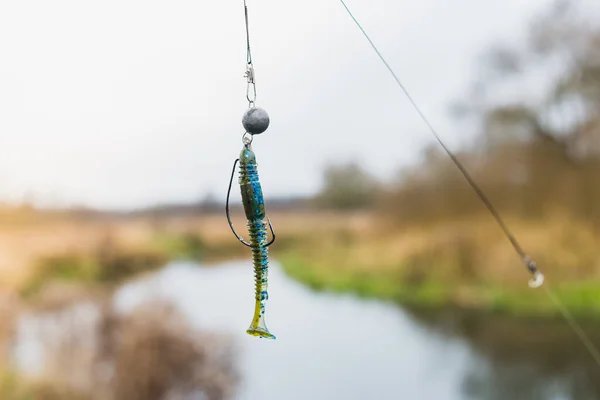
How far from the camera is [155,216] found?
118 centimetres

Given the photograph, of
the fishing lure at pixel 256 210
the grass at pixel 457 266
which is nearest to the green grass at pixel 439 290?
the grass at pixel 457 266

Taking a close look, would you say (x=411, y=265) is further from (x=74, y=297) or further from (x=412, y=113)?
(x=74, y=297)

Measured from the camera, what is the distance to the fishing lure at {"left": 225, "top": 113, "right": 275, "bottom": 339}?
1.56 ft

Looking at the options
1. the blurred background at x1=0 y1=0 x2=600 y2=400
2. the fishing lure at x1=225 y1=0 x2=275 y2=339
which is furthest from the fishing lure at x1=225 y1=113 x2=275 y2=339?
the blurred background at x1=0 y1=0 x2=600 y2=400

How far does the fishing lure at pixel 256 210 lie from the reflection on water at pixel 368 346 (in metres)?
0.67

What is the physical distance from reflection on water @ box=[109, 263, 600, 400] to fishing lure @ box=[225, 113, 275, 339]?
0.67 m

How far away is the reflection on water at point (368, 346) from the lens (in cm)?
117

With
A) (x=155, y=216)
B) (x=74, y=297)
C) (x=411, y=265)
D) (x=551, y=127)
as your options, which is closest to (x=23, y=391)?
(x=74, y=297)

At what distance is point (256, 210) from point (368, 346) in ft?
2.70

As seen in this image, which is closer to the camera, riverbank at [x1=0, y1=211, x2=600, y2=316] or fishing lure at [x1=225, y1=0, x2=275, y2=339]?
fishing lure at [x1=225, y1=0, x2=275, y2=339]

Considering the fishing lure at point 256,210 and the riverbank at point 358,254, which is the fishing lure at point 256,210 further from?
the riverbank at point 358,254

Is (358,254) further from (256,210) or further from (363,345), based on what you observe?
(256,210)

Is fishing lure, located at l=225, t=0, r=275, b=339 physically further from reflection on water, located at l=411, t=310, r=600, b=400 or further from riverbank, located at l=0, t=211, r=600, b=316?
reflection on water, located at l=411, t=310, r=600, b=400

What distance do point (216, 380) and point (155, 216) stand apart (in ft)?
1.26
